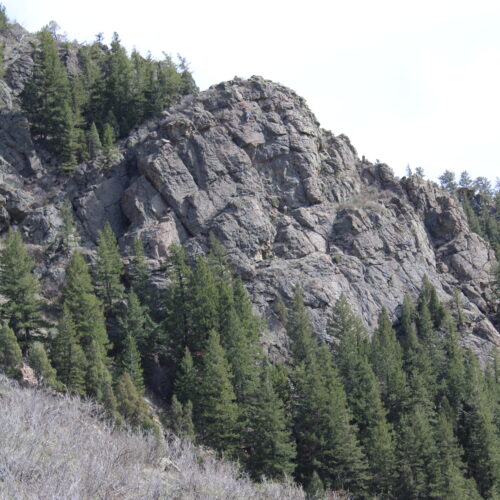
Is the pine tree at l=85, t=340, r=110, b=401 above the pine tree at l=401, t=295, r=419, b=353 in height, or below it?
below

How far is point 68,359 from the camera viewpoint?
98.2ft

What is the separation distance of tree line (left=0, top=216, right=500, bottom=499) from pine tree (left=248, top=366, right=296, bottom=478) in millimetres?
86

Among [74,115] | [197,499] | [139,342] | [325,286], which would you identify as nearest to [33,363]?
[139,342]

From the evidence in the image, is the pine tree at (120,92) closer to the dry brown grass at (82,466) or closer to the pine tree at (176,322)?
the pine tree at (176,322)


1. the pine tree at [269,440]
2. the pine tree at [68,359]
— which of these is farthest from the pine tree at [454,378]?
the pine tree at [68,359]

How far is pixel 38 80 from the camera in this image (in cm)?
5822

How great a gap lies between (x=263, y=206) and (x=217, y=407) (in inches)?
1102

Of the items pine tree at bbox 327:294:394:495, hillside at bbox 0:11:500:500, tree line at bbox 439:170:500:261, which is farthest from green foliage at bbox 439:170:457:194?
pine tree at bbox 327:294:394:495

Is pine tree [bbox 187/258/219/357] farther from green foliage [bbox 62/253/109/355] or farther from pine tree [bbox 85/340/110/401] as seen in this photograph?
pine tree [bbox 85/340/110/401]

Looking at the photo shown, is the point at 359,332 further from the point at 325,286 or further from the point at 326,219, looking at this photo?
the point at 326,219

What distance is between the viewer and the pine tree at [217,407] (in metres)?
28.4

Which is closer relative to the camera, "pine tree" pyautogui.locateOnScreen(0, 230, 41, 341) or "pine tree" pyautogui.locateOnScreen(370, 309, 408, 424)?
"pine tree" pyautogui.locateOnScreen(0, 230, 41, 341)

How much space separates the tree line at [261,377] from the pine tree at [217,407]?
8 centimetres

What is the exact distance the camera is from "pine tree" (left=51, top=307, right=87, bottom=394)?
29.2 meters
